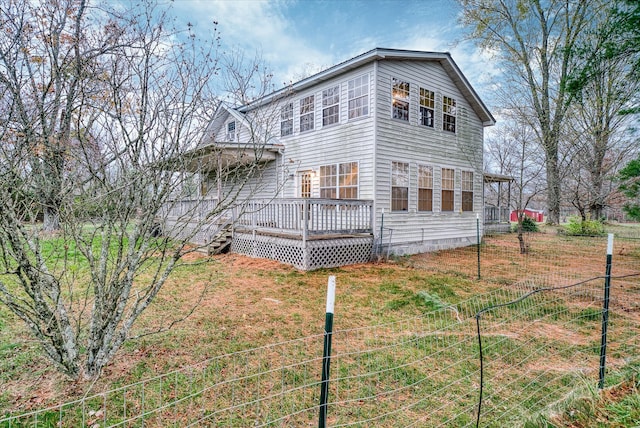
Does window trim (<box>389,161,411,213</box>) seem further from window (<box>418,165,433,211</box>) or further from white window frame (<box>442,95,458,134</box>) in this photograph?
white window frame (<box>442,95,458,134</box>)

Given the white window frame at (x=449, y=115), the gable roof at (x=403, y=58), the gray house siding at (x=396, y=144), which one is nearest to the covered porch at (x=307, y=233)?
the gray house siding at (x=396, y=144)

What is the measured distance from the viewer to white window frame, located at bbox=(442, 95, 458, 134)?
1174 centimetres

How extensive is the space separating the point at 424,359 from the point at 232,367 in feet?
6.74

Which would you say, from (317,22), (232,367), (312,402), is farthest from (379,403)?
(317,22)

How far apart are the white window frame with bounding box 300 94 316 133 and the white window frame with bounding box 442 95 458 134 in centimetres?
487

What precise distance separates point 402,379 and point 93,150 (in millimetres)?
4135

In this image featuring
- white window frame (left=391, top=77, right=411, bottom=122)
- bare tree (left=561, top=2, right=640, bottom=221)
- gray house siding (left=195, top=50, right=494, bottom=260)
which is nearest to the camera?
bare tree (left=561, top=2, right=640, bottom=221)

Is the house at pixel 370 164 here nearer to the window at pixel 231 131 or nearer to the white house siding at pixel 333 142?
the white house siding at pixel 333 142

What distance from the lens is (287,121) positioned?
1249cm

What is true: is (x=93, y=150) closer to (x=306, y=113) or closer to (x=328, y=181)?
(x=328, y=181)

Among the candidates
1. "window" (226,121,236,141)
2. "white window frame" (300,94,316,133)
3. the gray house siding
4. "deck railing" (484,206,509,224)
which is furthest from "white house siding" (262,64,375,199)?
"deck railing" (484,206,509,224)

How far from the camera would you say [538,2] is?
55.5 feet

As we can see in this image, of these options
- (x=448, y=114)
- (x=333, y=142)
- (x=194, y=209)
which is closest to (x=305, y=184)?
(x=333, y=142)

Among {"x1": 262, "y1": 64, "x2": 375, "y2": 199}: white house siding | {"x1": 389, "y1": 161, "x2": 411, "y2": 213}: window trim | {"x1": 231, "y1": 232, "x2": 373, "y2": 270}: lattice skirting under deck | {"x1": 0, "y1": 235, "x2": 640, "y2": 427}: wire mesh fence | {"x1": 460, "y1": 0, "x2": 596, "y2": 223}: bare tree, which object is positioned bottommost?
{"x1": 0, "y1": 235, "x2": 640, "y2": 427}: wire mesh fence
